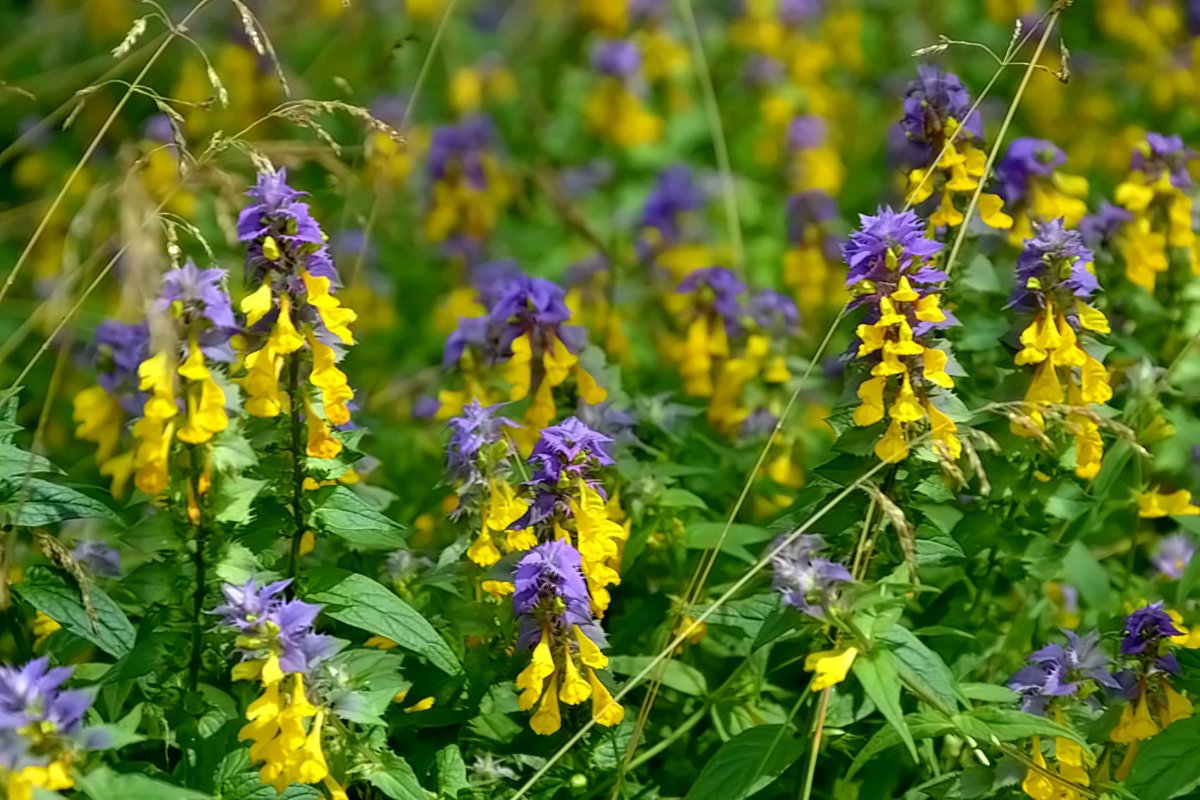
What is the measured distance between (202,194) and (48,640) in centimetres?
186

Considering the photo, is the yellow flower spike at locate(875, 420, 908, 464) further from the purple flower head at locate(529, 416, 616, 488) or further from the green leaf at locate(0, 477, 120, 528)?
the green leaf at locate(0, 477, 120, 528)

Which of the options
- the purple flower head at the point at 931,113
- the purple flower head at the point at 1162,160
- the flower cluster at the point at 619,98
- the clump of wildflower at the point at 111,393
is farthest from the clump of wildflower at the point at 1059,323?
the flower cluster at the point at 619,98

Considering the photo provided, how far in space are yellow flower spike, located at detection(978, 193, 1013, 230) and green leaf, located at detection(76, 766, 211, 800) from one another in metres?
1.37

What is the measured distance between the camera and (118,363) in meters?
2.41

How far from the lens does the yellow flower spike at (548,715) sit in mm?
1799

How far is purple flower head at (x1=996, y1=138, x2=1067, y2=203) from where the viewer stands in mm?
2420

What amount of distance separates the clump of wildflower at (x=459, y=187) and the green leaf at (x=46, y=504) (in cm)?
202

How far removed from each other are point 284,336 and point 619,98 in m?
2.93

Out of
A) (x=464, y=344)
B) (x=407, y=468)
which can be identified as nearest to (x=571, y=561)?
(x=464, y=344)

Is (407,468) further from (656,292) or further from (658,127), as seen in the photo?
(658,127)

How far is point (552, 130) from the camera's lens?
4805mm

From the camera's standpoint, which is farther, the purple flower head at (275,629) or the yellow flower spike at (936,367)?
the yellow flower spike at (936,367)

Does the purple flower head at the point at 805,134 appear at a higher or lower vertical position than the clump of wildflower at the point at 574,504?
higher

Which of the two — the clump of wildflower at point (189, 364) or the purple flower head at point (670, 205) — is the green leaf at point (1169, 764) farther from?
the purple flower head at point (670, 205)
